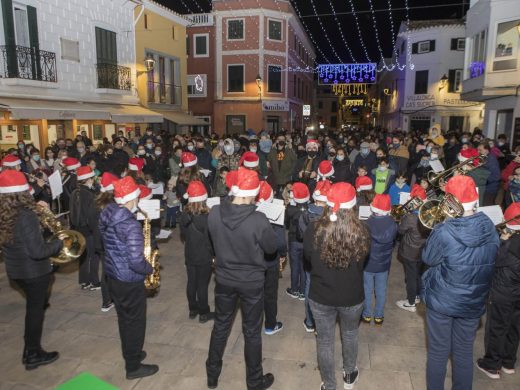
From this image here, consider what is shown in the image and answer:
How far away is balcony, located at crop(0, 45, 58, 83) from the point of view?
12641 mm

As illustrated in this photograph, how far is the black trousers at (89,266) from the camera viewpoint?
643cm

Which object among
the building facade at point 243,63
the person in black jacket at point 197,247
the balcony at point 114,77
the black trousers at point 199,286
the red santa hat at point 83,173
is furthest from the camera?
the building facade at point 243,63

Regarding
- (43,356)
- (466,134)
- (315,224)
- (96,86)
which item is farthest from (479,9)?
(43,356)

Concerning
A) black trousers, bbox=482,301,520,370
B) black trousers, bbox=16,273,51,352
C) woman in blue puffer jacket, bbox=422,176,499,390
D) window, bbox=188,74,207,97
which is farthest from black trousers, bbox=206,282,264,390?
window, bbox=188,74,207,97

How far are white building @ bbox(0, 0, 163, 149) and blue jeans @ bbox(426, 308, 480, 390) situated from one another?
38.7ft

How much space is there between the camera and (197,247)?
5262mm

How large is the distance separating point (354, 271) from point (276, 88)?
1093 inches

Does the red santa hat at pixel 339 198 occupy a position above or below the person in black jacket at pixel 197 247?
above

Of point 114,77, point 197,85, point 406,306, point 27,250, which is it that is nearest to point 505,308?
point 406,306

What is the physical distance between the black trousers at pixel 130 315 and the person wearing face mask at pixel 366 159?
23.8 feet

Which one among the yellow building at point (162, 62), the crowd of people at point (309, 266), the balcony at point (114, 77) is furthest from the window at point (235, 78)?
the crowd of people at point (309, 266)

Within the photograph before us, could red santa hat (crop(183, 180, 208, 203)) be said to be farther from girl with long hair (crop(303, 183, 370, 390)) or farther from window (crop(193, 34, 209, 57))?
window (crop(193, 34, 209, 57))

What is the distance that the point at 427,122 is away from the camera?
3017 cm

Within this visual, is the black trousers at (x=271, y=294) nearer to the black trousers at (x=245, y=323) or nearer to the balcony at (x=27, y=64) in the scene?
the black trousers at (x=245, y=323)
